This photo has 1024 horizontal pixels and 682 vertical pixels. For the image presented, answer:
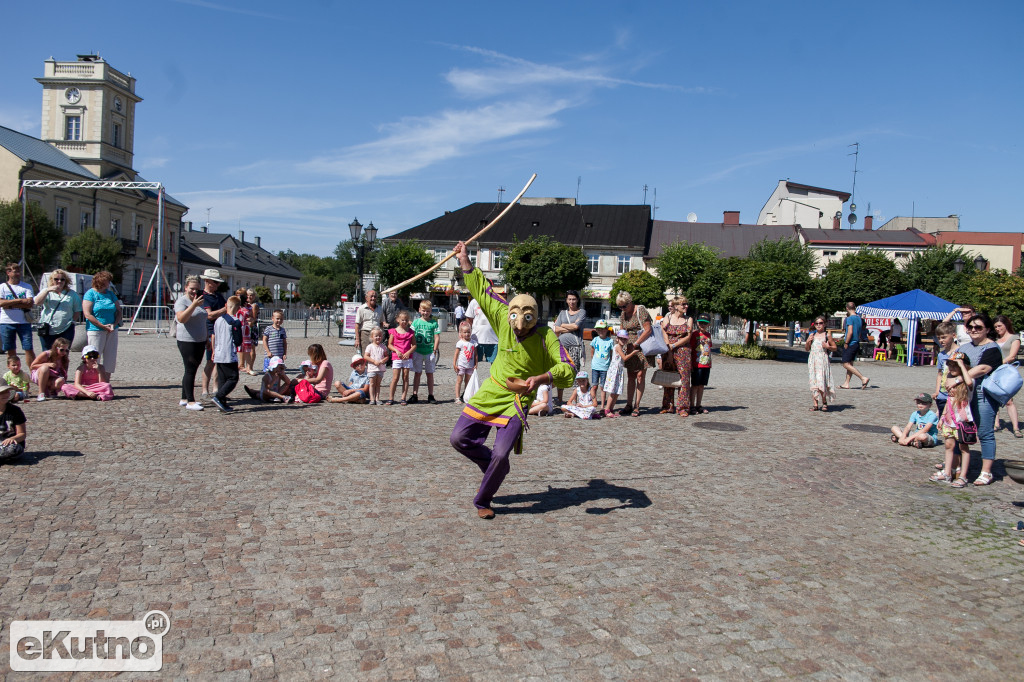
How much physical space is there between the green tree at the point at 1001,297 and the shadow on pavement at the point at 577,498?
27.2 metres

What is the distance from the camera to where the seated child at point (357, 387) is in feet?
37.3

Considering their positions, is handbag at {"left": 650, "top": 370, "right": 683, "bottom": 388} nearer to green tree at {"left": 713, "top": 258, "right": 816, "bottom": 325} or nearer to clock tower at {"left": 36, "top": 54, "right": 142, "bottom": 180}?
green tree at {"left": 713, "top": 258, "right": 816, "bottom": 325}

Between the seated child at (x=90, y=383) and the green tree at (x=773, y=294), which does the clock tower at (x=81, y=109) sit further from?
the seated child at (x=90, y=383)

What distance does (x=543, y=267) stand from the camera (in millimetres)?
53688

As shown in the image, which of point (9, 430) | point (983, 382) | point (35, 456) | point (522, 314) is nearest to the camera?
point (522, 314)

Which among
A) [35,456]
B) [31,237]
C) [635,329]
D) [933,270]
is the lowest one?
[35,456]

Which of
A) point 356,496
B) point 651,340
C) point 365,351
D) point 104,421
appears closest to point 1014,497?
point 651,340

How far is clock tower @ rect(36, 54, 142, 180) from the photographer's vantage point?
5481cm

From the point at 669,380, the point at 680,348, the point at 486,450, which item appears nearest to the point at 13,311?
the point at 486,450

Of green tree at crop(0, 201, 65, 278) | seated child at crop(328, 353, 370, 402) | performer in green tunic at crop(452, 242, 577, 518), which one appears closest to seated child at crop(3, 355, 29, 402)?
seated child at crop(328, 353, 370, 402)

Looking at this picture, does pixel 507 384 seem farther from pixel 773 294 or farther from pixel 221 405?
pixel 773 294

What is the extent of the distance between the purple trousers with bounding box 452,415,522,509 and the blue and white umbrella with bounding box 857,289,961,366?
23745 mm

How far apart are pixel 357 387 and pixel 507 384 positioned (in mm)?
6423

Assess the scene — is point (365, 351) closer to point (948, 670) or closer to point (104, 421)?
point (104, 421)
